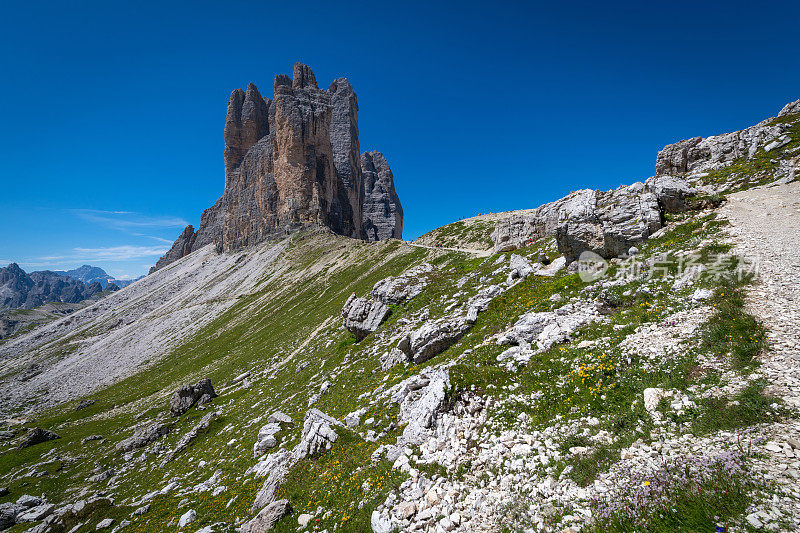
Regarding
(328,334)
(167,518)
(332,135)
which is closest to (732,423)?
(167,518)

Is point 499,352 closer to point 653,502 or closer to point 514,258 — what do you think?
point 653,502

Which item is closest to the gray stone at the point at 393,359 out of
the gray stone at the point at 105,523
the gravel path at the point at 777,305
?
the gravel path at the point at 777,305

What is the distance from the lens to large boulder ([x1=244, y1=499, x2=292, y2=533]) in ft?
37.0

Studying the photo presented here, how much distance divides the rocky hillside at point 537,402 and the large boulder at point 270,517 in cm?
8

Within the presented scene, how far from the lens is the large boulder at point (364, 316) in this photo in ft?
90.3

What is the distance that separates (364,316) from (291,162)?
114 meters

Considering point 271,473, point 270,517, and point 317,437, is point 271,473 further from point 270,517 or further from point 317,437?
point 270,517

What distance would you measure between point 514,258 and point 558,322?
36.3 feet

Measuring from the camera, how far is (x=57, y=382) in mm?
77188

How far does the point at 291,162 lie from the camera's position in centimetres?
12500

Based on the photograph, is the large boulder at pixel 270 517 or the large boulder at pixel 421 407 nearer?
the large boulder at pixel 421 407

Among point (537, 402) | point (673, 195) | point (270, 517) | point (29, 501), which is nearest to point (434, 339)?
point (537, 402)

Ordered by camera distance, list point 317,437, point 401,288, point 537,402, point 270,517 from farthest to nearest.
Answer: point 401,288 → point 317,437 → point 270,517 → point 537,402

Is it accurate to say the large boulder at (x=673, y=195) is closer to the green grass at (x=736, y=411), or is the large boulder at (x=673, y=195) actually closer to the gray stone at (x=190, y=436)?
the green grass at (x=736, y=411)
